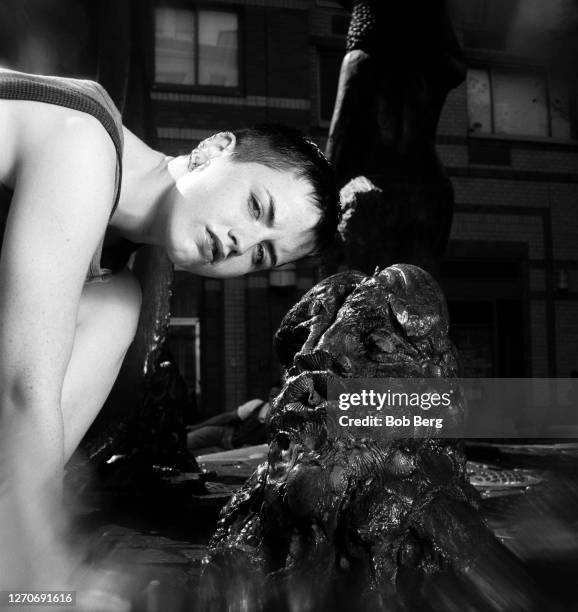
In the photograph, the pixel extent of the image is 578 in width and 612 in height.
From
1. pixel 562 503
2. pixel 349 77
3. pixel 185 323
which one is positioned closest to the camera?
pixel 562 503

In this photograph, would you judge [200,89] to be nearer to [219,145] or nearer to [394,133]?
[394,133]

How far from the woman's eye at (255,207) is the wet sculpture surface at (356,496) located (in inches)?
8.6

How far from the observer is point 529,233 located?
8.23 meters

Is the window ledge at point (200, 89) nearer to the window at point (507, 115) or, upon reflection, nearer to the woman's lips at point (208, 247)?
the window at point (507, 115)

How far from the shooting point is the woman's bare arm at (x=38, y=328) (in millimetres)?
1002

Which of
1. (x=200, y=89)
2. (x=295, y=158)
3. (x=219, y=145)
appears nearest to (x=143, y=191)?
(x=219, y=145)

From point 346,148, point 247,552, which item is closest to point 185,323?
point 346,148

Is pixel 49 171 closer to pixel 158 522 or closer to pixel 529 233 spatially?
pixel 158 522

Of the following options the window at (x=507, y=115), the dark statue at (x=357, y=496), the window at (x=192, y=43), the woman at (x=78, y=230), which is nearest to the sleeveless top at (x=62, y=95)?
the woman at (x=78, y=230)

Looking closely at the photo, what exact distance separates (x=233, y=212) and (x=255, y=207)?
1.8 inches

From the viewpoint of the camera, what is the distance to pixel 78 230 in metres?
1.08

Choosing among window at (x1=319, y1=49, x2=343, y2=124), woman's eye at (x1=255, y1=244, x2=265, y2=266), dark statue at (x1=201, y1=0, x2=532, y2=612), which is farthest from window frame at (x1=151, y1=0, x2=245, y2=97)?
dark statue at (x1=201, y1=0, x2=532, y2=612)

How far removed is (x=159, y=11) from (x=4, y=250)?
23.5 ft

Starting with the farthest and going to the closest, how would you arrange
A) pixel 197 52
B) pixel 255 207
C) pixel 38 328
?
1. pixel 197 52
2. pixel 255 207
3. pixel 38 328
